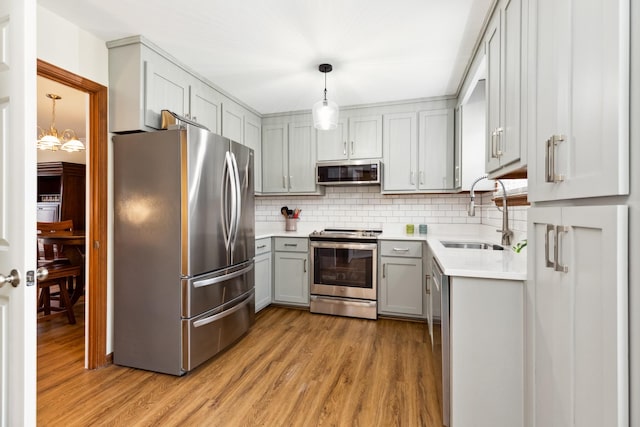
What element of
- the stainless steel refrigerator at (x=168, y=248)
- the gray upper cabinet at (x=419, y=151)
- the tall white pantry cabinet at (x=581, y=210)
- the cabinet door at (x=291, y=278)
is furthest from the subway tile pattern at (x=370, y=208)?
the tall white pantry cabinet at (x=581, y=210)

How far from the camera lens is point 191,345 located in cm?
220

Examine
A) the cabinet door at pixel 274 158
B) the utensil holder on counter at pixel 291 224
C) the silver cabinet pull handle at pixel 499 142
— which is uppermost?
the cabinet door at pixel 274 158

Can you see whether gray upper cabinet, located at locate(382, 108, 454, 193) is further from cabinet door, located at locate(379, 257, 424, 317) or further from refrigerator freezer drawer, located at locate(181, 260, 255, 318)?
refrigerator freezer drawer, located at locate(181, 260, 255, 318)

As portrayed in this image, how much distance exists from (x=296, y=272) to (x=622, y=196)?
3.19 metres

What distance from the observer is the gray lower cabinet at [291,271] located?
3.61 m

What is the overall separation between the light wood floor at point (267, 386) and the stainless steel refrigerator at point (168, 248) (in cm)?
21

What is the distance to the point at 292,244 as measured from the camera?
3.66 metres

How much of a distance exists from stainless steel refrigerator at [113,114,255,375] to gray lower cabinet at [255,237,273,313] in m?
0.95

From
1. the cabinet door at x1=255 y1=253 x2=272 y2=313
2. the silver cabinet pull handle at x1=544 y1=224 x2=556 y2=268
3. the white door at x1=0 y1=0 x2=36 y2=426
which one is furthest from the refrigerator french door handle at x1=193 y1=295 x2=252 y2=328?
the silver cabinet pull handle at x1=544 y1=224 x2=556 y2=268

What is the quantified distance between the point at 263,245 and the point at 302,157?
1191 mm

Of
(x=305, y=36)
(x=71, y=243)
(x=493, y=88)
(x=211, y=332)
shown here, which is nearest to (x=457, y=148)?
(x=493, y=88)

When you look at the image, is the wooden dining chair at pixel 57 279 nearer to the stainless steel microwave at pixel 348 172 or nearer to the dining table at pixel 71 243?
the dining table at pixel 71 243

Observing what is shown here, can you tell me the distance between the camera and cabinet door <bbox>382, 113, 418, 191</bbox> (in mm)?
3496

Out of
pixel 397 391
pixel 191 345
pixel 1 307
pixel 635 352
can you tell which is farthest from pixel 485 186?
pixel 1 307
